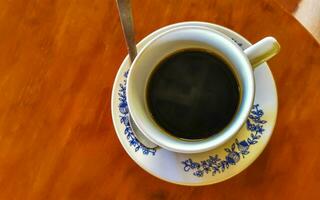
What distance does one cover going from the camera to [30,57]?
2.65 ft

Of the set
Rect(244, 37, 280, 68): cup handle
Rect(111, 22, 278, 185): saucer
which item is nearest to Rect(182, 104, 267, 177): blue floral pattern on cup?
Rect(111, 22, 278, 185): saucer

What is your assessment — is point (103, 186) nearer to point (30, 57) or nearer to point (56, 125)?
point (56, 125)

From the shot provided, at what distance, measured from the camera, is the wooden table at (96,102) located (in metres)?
0.75

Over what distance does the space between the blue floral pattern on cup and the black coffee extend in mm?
45

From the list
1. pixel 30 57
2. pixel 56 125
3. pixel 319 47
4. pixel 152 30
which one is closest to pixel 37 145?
pixel 56 125

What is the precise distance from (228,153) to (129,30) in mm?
252

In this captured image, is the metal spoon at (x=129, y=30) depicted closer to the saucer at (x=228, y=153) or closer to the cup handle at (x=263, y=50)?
the saucer at (x=228, y=153)

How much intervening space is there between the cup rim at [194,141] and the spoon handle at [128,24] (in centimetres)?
5

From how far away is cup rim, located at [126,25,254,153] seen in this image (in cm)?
64

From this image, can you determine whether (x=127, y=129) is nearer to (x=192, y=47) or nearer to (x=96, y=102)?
(x=96, y=102)

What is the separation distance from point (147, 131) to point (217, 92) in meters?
0.15

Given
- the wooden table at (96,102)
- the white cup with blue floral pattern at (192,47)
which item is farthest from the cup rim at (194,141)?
the wooden table at (96,102)

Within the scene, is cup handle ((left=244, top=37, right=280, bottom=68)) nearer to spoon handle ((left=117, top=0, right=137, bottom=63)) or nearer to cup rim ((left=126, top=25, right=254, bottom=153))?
cup rim ((left=126, top=25, right=254, bottom=153))

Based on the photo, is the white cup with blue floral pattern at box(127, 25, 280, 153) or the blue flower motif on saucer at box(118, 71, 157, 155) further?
the blue flower motif on saucer at box(118, 71, 157, 155)
